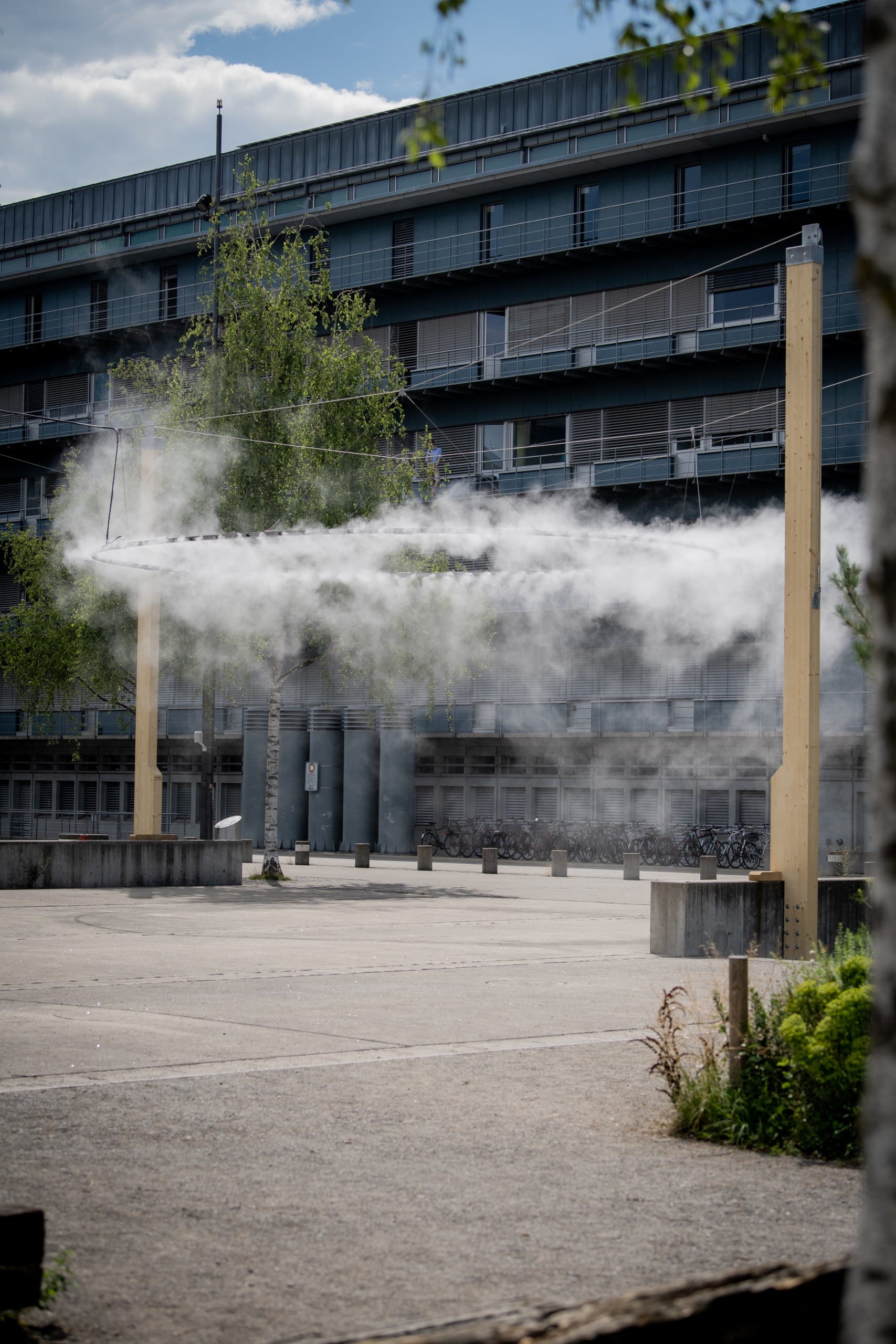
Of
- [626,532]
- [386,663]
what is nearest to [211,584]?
[386,663]

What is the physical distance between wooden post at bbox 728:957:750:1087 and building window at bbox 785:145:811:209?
3604cm

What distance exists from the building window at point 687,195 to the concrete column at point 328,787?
59.1 feet

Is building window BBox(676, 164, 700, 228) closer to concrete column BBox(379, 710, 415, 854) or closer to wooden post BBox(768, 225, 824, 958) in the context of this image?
concrete column BBox(379, 710, 415, 854)

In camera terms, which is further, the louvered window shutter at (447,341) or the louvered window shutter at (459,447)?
the louvered window shutter at (447,341)

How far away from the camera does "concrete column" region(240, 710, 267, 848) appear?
4803 cm

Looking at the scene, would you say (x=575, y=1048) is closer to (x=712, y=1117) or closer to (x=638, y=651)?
(x=712, y=1117)

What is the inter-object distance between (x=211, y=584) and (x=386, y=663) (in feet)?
13.2

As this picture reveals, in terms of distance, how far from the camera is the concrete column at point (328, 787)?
4731 centimetres

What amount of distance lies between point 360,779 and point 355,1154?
130 ft

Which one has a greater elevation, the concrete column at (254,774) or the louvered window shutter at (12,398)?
the louvered window shutter at (12,398)

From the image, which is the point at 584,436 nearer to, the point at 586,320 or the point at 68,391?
the point at 586,320

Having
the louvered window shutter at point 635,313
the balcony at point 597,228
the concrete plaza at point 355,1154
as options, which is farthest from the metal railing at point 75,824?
the concrete plaza at point 355,1154

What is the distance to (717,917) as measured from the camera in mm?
16719

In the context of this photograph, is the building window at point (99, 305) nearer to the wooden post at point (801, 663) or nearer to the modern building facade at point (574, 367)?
the modern building facade at point (574, 367)
